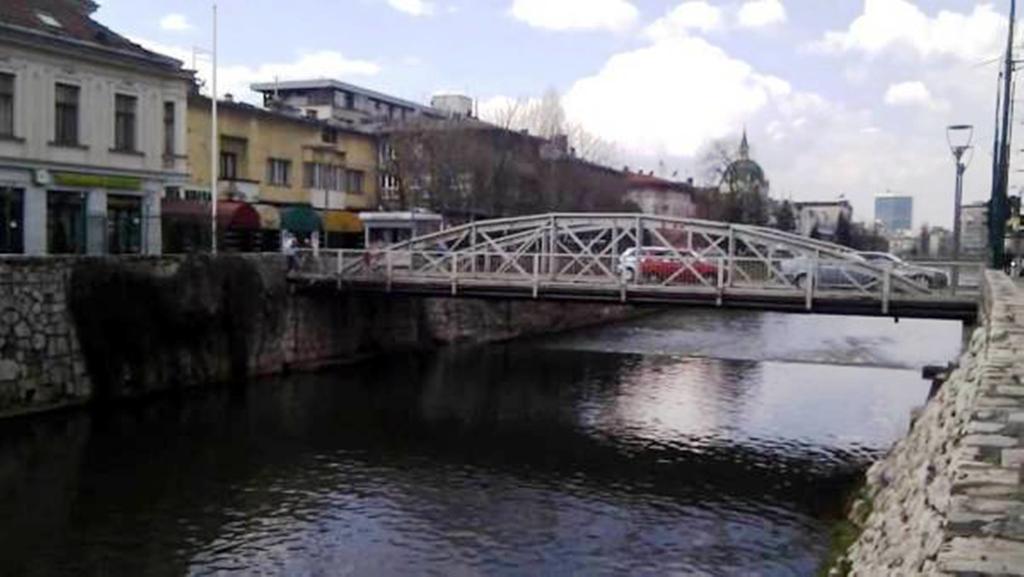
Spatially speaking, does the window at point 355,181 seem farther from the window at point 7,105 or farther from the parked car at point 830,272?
the parked car at point 830,272

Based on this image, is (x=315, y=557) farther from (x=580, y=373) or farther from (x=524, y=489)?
(x=580, y=373)

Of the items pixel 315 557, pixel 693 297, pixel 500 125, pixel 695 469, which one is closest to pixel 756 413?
pixel 693 297

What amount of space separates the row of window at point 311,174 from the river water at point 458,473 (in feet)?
48.3

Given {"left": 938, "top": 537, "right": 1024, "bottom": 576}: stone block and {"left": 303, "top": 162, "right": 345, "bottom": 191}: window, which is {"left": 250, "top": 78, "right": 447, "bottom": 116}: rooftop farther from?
{"left": 938, "top": 537, "right": 1024, "bottom": 576}: stone block

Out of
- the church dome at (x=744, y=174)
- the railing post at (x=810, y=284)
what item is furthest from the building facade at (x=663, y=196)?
the railing post at (x=810, y=284)

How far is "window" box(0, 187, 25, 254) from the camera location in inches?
1206

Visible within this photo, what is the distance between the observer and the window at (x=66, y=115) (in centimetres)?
3186

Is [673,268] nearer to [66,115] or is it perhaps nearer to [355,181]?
[66,115]

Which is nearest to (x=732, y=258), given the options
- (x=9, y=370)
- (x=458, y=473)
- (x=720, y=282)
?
(x=720, y=282)

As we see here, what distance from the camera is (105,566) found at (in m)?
14.4

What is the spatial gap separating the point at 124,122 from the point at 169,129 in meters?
2.19

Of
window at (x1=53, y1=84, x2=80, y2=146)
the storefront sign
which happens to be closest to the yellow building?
the storefront sign

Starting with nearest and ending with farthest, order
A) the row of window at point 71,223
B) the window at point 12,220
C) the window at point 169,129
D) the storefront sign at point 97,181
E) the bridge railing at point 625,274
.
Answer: the bridge railing at point 625,274, the window at point 12,220, the row of window at point 71,223, the storefront sign at point 97,181, the window at point 169,129

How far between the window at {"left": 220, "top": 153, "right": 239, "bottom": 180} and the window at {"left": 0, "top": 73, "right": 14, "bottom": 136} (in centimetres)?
1464
